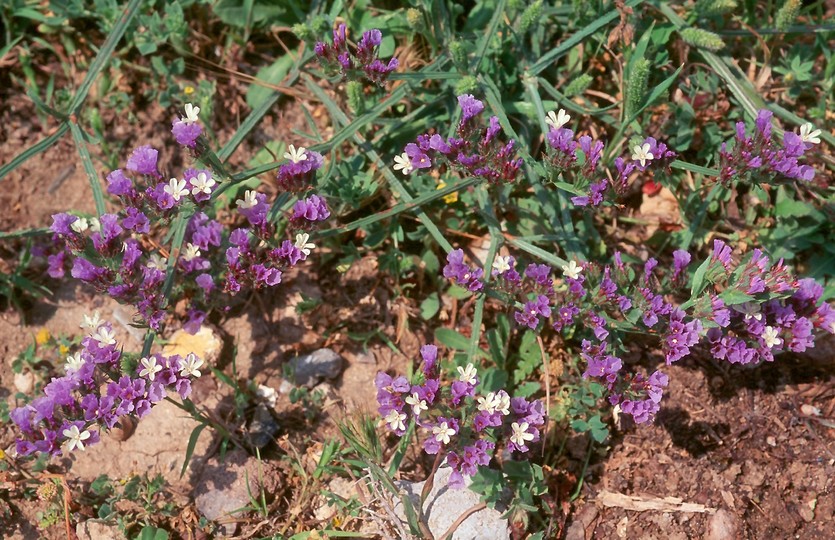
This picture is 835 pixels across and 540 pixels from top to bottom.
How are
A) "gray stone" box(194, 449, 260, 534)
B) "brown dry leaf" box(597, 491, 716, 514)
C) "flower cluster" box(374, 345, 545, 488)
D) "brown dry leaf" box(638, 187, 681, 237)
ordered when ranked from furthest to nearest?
"brown dry leaf" box(638, 187, 681, 237) → "gray stone" box(194, 449, 260, 534) → "brown dry leaf" box(597, 491, 716, 514) → "flower cluster" box(374, 345, 545, 488)

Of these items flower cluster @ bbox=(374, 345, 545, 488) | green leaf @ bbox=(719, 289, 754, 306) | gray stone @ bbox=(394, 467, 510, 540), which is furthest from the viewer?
gray stone @ bbox=(394, 467, 510, 540)

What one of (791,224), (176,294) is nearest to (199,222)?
(176,294)

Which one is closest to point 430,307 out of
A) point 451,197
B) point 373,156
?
point 451,197

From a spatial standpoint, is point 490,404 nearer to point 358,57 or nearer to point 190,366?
point 190,366

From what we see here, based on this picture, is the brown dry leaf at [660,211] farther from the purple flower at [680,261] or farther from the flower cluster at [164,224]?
the flower cluster at [164,224]

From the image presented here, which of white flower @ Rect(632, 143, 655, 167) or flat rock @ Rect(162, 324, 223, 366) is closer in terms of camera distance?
white flower @ Rect(632, 143, 655, 167)

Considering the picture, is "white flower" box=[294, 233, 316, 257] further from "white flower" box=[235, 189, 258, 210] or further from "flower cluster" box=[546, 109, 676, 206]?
"flower cluster" box=[546, 109, 676, 206]

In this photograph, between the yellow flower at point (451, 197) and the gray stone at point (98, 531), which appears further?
the yellow flower at point (451, 197)

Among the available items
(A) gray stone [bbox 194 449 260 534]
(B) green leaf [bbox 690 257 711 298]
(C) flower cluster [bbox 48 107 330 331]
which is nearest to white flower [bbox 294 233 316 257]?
(C) flower cluster [bbox 48 107 330 331]

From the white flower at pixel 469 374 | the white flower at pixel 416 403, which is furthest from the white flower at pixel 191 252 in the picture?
the white flower at pixel 469 374
